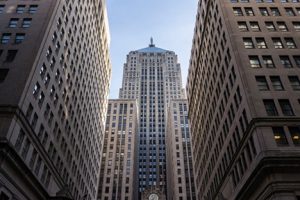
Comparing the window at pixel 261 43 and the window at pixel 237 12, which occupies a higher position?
the window at pixel 237 12

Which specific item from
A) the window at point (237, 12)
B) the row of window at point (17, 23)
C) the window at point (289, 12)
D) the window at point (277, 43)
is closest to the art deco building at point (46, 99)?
the row of window at point (17, 23)

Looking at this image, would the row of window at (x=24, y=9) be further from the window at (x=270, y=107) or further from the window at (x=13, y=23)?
the window at (x=270, y=107)

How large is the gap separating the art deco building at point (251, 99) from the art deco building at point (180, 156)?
68.1 m

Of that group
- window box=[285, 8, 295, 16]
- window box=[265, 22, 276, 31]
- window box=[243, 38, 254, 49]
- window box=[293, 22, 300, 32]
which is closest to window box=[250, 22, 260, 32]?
window box=[265, 22, 276, 31]

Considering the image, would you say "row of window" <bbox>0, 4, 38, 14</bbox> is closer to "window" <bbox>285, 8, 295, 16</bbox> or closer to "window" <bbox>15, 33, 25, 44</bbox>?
"window" <bbox>15, 33, 25, 44</bbox>

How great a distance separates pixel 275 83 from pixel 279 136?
8.78 m

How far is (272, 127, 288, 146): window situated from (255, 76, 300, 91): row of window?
6.49m

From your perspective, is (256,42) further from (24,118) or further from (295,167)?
(24,118)

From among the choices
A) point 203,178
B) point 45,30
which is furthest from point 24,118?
point 203,178

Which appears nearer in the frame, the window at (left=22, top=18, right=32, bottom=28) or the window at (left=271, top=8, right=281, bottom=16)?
the window at (left=22, top=18, right=32, bottom=28)

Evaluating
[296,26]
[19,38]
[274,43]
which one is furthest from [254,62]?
[19,38]

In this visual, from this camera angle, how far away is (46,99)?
158 ft

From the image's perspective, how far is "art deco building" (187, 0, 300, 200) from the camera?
3716cm

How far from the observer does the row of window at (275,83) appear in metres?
44.2
